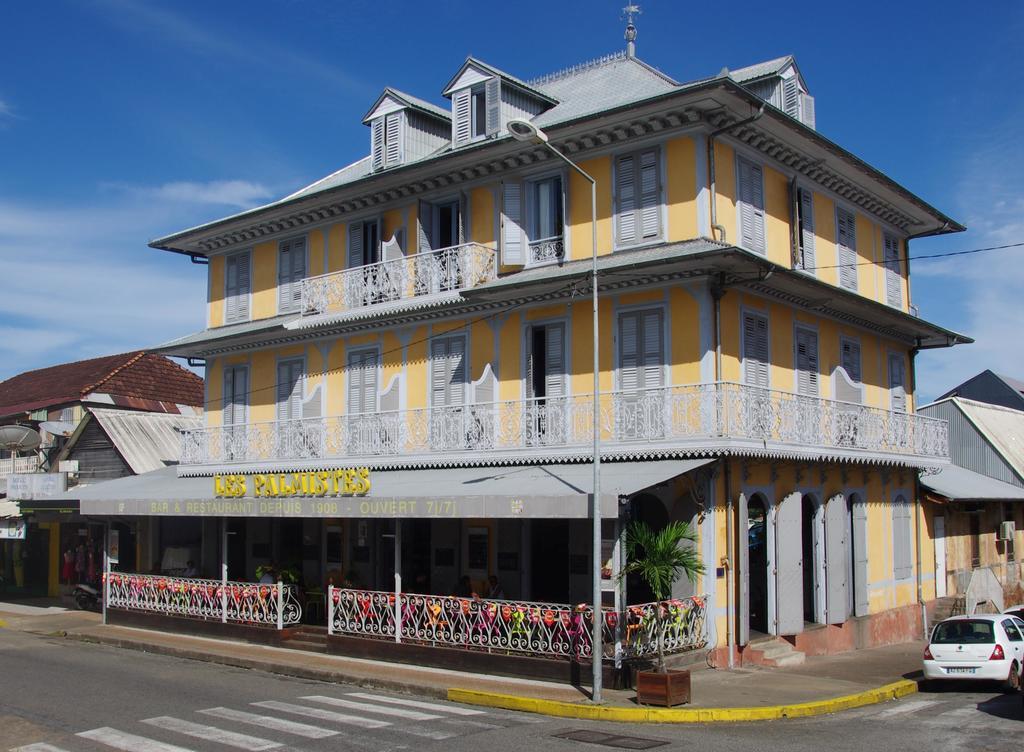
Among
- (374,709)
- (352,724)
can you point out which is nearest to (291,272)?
(374,709)

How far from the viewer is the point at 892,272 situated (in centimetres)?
2736

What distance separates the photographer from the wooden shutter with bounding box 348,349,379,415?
25109 millimetres

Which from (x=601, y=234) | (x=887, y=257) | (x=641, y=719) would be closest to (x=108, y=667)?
(x=641, y=719)

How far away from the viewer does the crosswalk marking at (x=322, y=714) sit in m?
14.2

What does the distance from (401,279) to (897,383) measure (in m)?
13.5

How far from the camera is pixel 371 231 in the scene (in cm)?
2569

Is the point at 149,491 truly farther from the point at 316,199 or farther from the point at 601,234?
the point at 601,234

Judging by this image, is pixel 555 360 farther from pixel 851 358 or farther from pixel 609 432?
pixel 851 358

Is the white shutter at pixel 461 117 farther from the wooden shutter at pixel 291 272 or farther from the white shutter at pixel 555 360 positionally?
the wooden shutter at pixel 291 272

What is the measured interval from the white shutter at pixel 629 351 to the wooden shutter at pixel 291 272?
10164 millimetres

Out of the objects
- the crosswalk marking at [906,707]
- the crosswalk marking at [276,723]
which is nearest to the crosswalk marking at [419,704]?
the crosswalk marking at [276,723]

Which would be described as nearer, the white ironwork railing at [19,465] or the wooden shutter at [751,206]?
the wooden shutter at [751,206]

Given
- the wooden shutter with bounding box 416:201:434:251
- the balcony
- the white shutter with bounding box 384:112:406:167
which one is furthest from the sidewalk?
the white shutter with bounding box 384:112:406:167

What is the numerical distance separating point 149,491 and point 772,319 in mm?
16038
